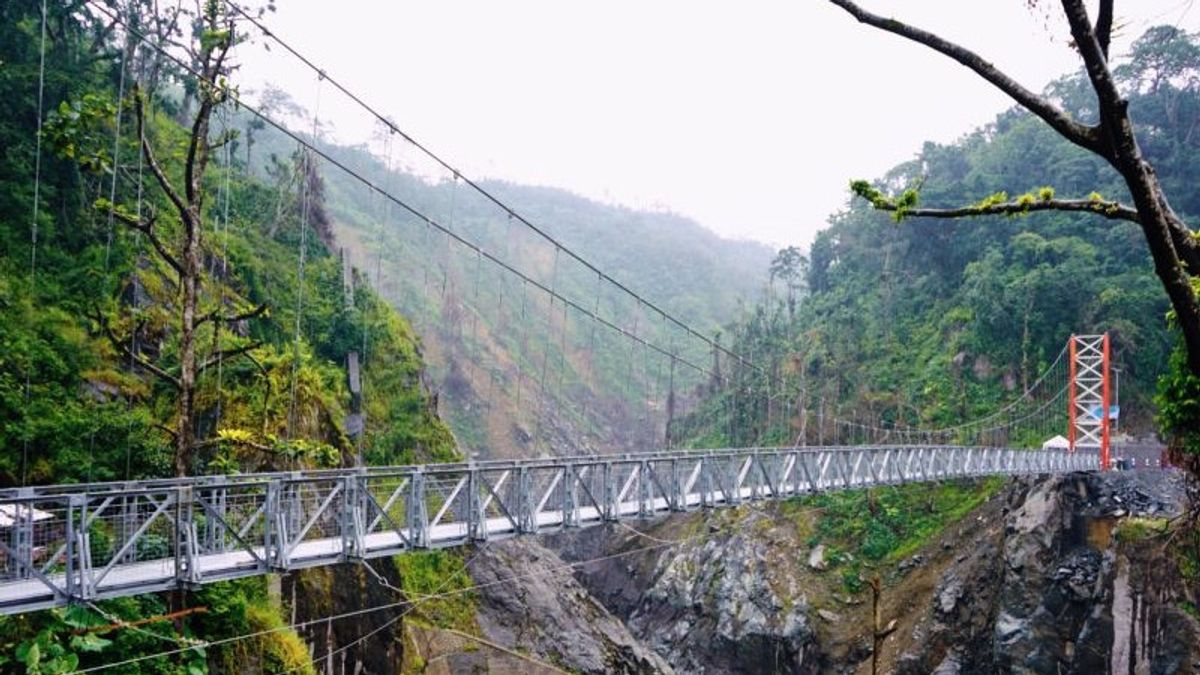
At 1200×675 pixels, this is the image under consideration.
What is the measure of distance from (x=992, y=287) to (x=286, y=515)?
24.2m

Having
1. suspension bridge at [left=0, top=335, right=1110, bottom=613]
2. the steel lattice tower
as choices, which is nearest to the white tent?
the steel lattice tower

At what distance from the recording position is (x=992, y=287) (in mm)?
26750

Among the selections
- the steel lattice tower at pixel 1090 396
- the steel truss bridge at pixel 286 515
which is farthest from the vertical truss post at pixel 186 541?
the steel lattice tower at pixel 1090 396

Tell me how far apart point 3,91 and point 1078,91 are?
3480 centimetres

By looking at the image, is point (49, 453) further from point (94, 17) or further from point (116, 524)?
point (94, 17)

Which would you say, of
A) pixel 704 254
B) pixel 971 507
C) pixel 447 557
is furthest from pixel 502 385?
pixel 704 254

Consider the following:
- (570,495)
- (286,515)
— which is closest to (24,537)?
(286,515)

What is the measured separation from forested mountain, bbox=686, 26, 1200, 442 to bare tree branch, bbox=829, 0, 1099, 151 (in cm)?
2495

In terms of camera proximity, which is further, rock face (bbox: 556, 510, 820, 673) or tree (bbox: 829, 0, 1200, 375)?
rock face (bbox: 556, 510, 820, 673)

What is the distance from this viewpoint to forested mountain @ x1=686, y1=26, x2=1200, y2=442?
83.8 ft

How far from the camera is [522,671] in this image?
47.3 feet

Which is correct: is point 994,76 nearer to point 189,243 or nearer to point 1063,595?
point 189,243

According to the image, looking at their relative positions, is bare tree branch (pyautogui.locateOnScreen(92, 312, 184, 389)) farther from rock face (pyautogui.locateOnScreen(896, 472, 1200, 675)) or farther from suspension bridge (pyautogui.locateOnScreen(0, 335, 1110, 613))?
rock face (pyautogui.locateOnScreen(896, 472, 1200, 675))

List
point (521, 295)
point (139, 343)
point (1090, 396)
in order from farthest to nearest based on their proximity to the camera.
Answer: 1. point (521, 295)
2. point (1090, 396)
3. point (139, 343)
